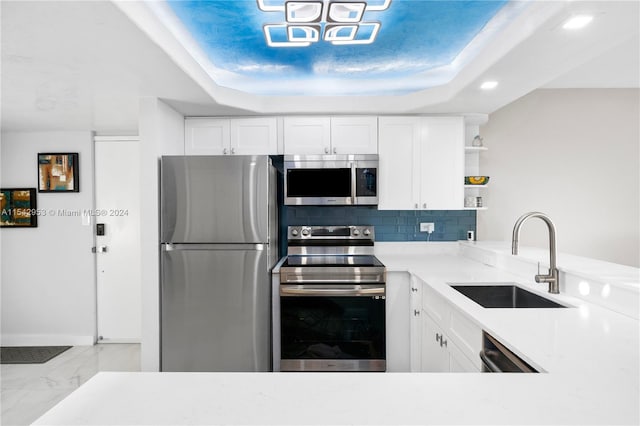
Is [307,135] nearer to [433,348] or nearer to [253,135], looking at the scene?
[253,135]

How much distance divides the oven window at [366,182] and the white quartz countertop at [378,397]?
2.01m

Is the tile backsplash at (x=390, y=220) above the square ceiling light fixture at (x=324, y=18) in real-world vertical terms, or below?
below

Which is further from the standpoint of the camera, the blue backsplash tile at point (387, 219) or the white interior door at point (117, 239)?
the white interior door at point (117, 239)

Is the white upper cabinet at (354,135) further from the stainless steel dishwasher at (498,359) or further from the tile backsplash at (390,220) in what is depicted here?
the stainless steel dishwasher at (498,359)

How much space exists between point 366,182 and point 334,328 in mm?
1237

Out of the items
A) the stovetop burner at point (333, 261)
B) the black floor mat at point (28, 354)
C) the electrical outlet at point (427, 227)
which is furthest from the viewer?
the electrical outlet at point (427, 227)

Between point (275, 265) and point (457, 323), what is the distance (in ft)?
5.28

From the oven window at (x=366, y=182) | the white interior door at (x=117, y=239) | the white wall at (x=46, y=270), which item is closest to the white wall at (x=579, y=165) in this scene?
the oven window at (x=366, y=182)

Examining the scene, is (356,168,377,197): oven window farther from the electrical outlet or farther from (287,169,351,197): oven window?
the electrical outlet

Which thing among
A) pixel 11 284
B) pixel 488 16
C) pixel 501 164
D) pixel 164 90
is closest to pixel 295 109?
pixel 164 90

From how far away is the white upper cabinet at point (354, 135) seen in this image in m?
3.11

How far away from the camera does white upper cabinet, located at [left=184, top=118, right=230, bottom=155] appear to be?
3.11 metres

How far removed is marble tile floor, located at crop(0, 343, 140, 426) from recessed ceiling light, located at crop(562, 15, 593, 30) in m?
3.83

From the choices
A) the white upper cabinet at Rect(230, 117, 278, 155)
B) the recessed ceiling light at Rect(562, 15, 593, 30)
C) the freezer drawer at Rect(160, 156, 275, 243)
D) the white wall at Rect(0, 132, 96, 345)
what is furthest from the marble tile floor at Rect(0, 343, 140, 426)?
the recessed ceiling light at Rect(562, 15, 593, 30)
